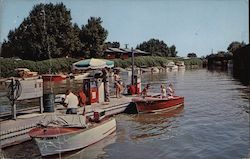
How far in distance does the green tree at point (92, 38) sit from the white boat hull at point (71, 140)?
59.0m

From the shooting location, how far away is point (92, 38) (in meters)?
75.6

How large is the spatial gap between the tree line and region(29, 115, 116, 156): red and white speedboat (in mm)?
51970

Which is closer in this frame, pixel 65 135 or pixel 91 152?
pixel 65 135

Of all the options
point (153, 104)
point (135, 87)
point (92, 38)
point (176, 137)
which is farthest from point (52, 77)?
point (176, 137)

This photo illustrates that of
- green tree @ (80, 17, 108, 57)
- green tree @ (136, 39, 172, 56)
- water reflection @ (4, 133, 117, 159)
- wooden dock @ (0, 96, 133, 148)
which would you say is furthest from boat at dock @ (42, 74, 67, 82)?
green tree @ (136, 39, 172, 56)

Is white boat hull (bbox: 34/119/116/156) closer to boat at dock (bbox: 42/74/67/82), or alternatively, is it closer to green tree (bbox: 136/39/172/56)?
boat at dock (bbox: 42/74/67/82)

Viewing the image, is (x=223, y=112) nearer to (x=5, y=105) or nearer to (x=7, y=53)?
(x=5, y=105)

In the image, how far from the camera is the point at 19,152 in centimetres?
1468

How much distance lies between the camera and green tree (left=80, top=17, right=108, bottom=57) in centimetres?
7544

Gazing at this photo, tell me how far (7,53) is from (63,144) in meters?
75.1

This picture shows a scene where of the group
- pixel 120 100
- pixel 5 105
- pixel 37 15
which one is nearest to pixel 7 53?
pixel 37 15

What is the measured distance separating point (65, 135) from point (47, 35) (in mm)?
56075

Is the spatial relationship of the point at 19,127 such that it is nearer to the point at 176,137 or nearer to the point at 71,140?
the point at 71,140

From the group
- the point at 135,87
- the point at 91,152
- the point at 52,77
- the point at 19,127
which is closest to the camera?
the point at 91,152
